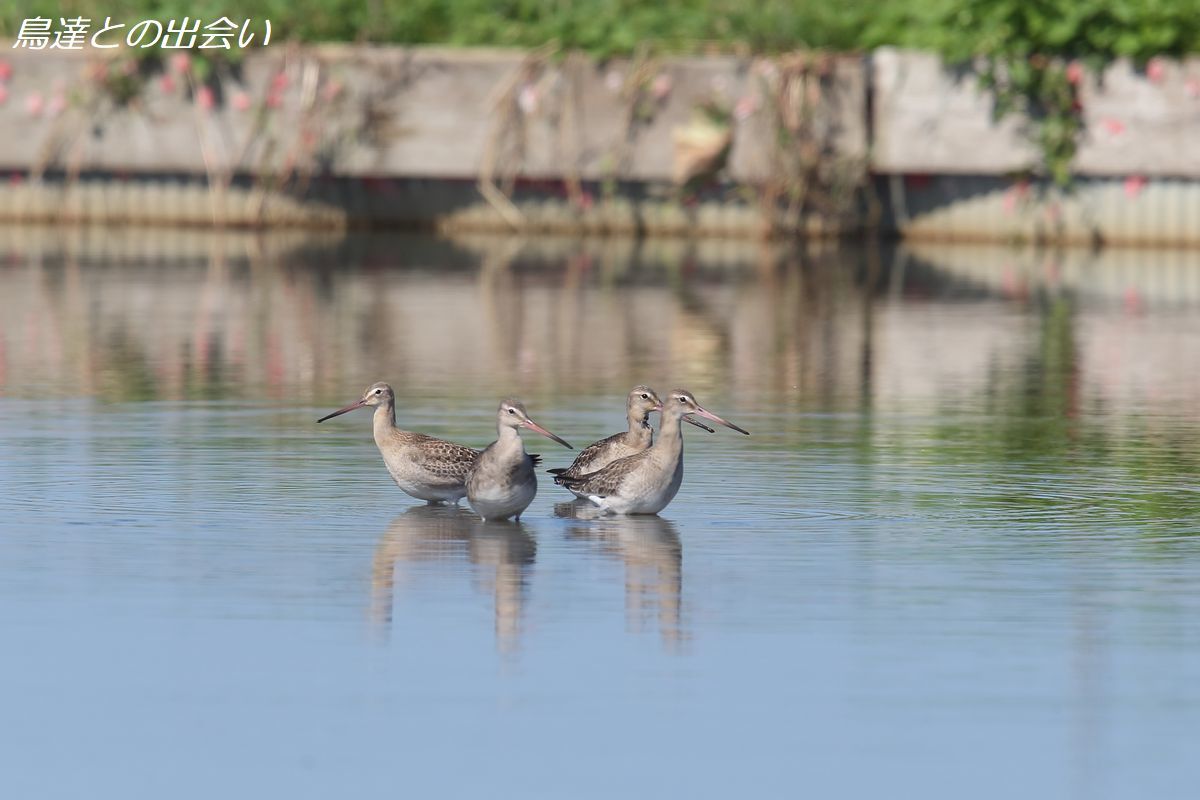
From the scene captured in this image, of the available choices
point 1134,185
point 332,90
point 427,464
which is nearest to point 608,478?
point 427,464

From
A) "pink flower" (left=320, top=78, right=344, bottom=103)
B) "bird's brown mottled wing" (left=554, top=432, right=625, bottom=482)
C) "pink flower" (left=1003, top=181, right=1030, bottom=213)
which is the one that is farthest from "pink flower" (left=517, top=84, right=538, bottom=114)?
"bird's brown mottled wing" (left=554, top=432, right=625, bottom=482)

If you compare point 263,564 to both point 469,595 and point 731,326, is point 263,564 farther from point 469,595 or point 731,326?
point 731,326

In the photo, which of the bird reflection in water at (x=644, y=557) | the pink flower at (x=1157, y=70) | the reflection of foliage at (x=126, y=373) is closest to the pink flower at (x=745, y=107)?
the pink flower at (x=1157, y=70)

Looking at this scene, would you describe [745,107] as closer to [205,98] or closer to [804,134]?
[804,134]

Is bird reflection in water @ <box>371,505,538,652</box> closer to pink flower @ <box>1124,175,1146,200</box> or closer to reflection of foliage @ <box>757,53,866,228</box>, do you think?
reflection of foliage @ <box>757,53,866,228</box>

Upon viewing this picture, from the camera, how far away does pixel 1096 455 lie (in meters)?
13.5

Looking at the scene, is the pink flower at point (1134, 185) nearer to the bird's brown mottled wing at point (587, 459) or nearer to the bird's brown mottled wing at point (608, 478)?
the bird's brown mottled wing at point (587, 459)

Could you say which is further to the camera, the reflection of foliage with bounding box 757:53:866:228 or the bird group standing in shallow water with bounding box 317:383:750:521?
the reflection of foliage with bounding box 757:53:866:228

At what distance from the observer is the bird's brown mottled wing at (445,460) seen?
11.7 metres

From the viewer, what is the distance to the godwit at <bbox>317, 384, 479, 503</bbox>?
38.5 ft

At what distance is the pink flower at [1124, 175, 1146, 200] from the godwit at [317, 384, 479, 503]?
1846 cm

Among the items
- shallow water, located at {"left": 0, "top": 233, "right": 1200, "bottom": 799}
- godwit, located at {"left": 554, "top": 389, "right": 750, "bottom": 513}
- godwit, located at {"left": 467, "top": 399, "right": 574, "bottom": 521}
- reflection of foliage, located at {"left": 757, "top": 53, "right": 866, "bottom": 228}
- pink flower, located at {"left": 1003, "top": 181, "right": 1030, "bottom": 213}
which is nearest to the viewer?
shallow water, located at {"left": 0, "top": 233, "right": 1200, "bottom": 799}

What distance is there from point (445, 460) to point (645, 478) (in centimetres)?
96

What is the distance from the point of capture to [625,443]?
12336 millimetres
